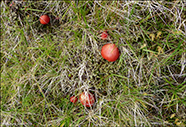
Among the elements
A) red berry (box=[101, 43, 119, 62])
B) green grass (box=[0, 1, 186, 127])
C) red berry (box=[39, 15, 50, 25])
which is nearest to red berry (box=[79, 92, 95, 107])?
green grass (box=[0, 1, 186, 127])

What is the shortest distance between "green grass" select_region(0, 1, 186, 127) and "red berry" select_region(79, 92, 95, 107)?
0.11 metres

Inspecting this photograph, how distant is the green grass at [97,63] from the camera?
2717mm

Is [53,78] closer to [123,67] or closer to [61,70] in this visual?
[61,70]

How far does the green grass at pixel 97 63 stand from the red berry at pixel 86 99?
4.2 inches

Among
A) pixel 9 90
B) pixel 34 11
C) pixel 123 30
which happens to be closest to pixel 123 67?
pixel 123 30

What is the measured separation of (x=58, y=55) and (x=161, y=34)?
1.99 meters

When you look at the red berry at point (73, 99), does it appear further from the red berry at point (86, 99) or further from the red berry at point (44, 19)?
the red berry at point (44, 19)

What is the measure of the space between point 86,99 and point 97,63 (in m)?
0.70

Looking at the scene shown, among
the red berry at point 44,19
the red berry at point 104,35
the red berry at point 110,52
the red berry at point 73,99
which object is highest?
the red berry at point 44,19

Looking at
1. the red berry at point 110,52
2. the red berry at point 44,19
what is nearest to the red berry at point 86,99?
the red berry at point 110,52

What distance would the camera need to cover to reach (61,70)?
2963 mm

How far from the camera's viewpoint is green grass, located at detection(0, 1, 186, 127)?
8.91 feet

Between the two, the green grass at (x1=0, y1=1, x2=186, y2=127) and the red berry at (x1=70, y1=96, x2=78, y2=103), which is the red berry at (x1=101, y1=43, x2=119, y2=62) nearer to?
the green grass at (x1=0, y1=1, x2=186, y2=127)

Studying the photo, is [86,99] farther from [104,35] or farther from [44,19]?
[44,19]
